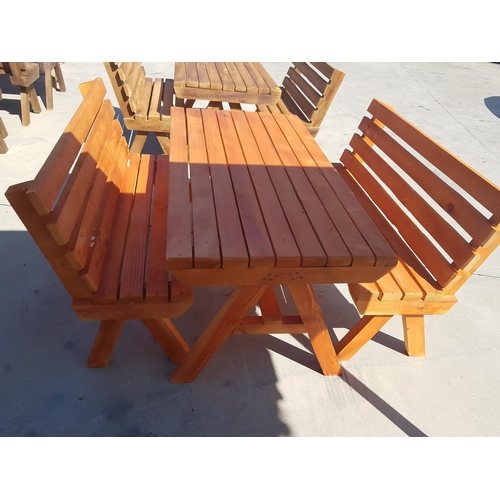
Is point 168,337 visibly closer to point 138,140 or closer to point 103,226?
point 103,226

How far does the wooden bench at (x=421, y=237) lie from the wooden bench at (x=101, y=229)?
95 centimetres

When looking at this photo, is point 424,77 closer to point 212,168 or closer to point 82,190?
point 212,168

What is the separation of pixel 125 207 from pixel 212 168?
575 millimetres

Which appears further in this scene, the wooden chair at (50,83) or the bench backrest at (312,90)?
the wooden chair at (50,83)

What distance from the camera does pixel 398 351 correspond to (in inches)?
90.0

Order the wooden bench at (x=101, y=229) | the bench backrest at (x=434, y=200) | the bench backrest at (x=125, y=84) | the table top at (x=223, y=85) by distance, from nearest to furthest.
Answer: the wooden bench at (x=101, y=229) < the bench backrest at (x=434, y=200) < the bench backrest at (x=125, y=84) < the table top at (x=223, y=85)

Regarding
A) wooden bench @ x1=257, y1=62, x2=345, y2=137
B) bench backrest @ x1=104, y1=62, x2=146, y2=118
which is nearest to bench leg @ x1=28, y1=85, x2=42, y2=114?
bench backrest @ x1=104, y1=62, x2=146, y2=118

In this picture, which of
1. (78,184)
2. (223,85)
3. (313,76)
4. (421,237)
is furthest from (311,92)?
(78,184)

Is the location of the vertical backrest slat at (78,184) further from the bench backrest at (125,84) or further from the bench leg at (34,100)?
the bench leg at (34,100)

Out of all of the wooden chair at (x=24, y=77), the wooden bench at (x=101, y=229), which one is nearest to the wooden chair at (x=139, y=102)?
the wooden bench at (x=101, y=229)

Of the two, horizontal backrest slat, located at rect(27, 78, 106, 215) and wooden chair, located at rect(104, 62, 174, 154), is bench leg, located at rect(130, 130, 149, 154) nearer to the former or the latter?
wooden chair, located at rect(104, 62, 174, 154)

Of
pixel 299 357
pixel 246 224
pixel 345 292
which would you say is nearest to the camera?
pixel 246 224

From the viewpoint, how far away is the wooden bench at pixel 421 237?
1.63 metres
